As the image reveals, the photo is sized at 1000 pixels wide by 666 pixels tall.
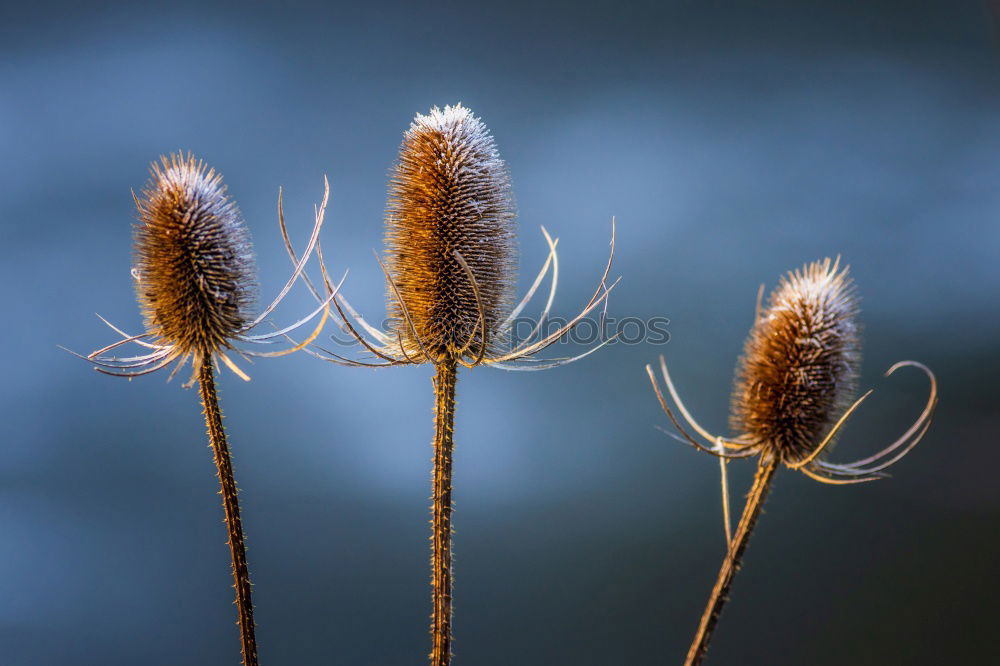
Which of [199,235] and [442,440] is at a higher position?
[199,235]

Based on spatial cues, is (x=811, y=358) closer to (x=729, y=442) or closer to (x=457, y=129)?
(x=729, y=442)

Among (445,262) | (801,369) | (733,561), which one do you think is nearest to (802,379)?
(801,369)

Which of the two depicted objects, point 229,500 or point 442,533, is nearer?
point 229,500

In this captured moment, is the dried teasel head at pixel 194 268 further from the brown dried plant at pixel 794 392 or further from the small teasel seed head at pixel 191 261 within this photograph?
the brown dried plant at pixel 794 392

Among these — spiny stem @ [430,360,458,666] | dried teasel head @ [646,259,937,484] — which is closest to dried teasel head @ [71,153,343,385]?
spiny stem @ [430,360,458,666]

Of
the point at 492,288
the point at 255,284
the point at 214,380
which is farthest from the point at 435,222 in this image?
the point at 214,380

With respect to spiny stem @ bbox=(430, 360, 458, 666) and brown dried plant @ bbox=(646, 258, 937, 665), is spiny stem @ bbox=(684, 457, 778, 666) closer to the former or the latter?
brown dried plant @ bbox=(646, 258, 937, 665)

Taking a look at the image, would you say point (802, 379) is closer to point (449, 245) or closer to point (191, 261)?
point (449, 245)
